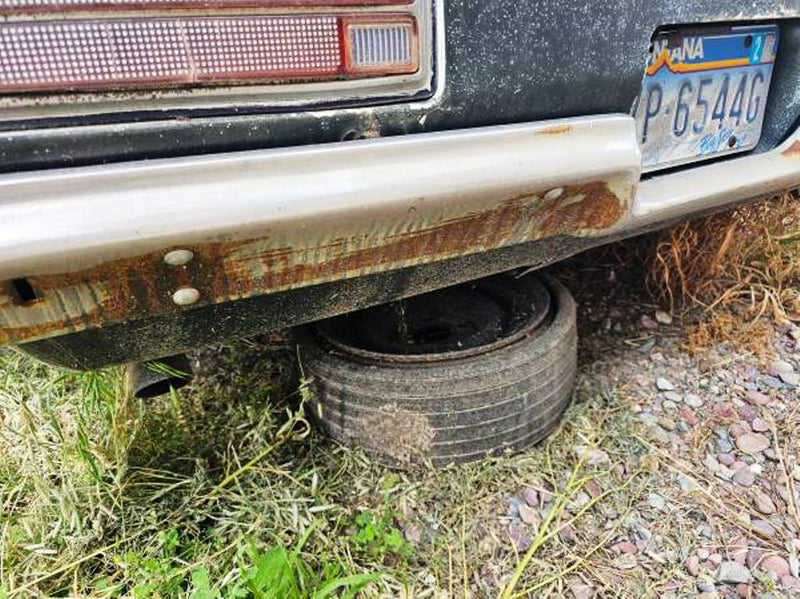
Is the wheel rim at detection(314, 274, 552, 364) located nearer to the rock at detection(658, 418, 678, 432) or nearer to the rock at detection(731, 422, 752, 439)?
the rock at detection(658, 418, 678, 432)

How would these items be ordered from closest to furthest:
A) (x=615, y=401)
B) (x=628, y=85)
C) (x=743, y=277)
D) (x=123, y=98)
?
(x=123, y=98) → (x=628, y=85) → (x=615, y=401) → (x=743, y=277)

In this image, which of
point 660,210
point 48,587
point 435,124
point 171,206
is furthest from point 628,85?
point 48,587

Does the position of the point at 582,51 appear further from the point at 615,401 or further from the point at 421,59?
the point at 615,401

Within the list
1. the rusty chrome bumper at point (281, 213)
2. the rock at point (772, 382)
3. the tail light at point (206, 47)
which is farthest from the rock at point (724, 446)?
the tail light at point (206, 47)

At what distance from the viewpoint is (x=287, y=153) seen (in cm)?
102

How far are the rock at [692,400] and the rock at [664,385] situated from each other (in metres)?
0.06

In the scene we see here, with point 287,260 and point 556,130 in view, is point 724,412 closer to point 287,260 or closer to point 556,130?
point 556,130

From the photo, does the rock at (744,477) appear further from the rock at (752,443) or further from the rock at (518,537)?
the rock at (518,537)

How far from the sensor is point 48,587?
1.52 metres

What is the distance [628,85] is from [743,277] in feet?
5.27

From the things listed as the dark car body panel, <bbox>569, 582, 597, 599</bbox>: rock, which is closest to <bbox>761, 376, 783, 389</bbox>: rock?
<bbox>569, 582, 597, 599</bbox>: rock

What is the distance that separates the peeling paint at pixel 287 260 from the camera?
962 millimetres

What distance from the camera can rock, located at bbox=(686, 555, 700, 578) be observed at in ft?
5.21

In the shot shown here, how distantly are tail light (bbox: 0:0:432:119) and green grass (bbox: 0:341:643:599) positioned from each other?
0.94m
